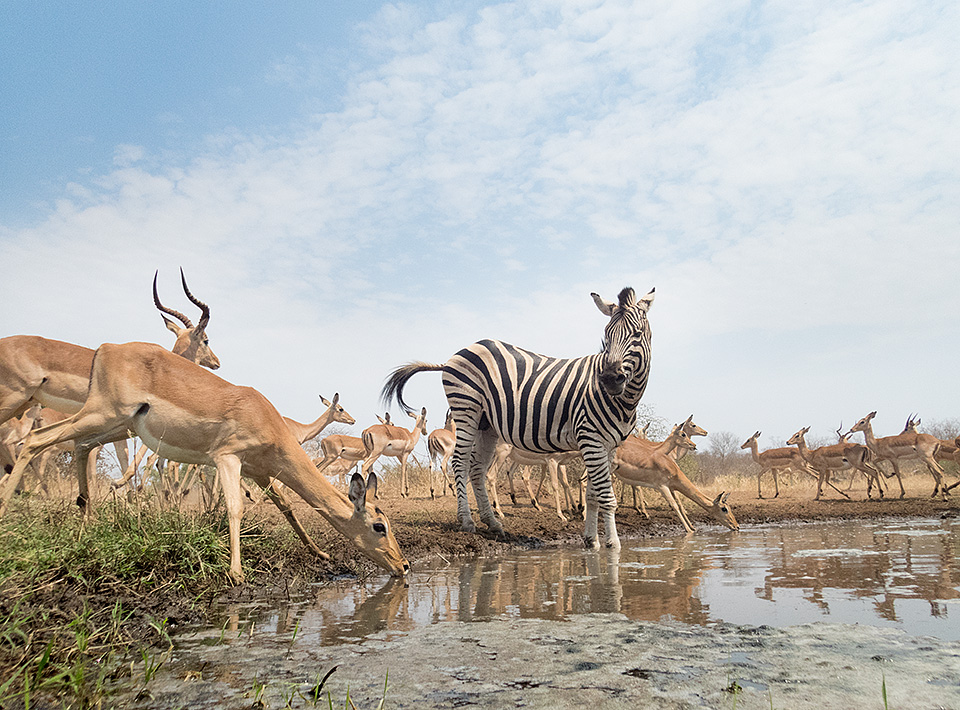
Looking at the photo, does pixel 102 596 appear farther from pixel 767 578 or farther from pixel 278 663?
pixel 767 578

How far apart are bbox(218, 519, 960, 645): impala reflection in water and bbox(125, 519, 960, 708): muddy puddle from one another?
0.02 m

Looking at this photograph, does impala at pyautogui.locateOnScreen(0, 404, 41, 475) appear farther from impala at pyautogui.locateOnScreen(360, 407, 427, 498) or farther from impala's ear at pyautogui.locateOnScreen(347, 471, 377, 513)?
impala at pyautogui.locateOnScreen(360, 407, 427, 498)

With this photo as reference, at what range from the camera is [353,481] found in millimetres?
5699

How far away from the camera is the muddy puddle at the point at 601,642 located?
2.48 m

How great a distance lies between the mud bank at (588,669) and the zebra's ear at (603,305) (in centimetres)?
595

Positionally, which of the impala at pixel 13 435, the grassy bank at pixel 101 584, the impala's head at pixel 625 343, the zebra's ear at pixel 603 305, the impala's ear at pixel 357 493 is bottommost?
the grassy bank at pixel 101 584

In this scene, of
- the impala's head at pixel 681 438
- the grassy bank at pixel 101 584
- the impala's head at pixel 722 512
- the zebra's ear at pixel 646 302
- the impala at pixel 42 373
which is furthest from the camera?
the impala's head at pixel 681 438

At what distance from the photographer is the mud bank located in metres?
2.40

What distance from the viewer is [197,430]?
555 centimetres

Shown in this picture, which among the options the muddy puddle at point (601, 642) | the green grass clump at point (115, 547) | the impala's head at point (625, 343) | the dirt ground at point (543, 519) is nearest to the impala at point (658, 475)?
the dirt ground at point (543, 519)

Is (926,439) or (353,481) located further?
(926,439)

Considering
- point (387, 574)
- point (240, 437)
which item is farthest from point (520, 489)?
point (240, 437)

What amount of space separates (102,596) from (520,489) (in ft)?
42.9

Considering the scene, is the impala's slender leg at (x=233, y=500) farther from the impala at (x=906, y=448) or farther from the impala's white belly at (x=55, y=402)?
the impala at (x=906, y=448)
